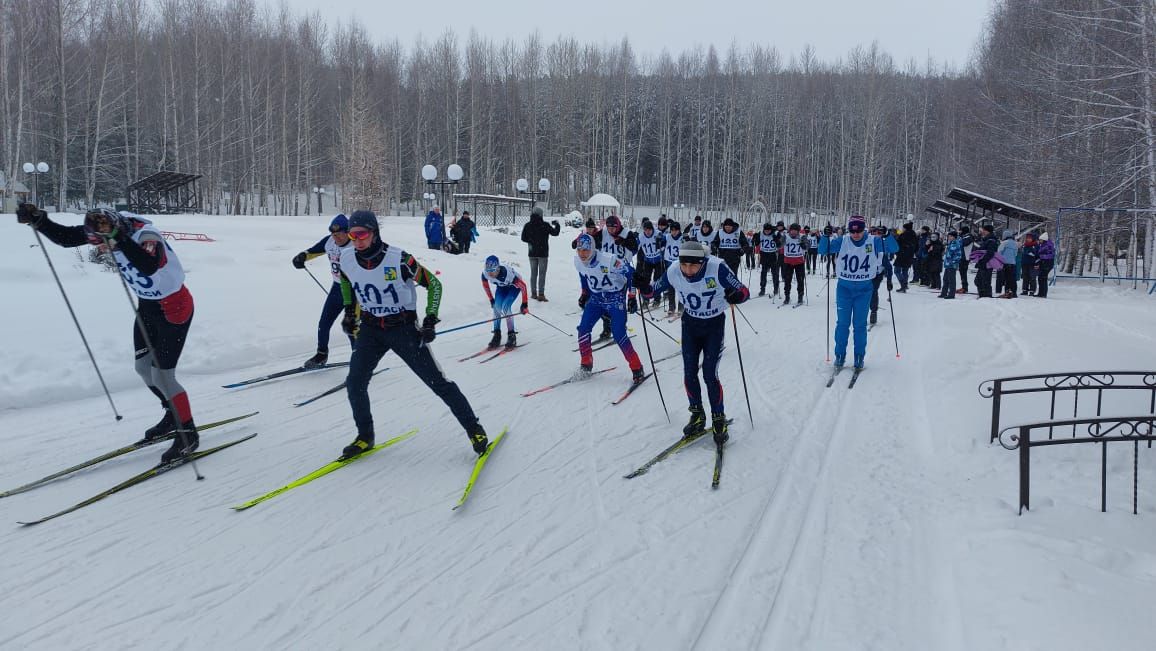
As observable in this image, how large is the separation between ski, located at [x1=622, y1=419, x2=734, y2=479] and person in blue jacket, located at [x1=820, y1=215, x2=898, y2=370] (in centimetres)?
326

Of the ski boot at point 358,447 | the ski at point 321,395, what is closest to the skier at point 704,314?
the ski boot at point 358,447

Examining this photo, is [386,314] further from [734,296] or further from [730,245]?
[730,245]

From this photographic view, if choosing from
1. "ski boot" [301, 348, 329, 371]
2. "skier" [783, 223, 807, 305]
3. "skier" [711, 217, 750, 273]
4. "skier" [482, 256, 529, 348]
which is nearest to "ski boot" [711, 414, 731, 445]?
"skier" [482, 256, 529, 348]

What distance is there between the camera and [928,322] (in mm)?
12547

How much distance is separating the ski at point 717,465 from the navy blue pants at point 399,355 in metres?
1.88

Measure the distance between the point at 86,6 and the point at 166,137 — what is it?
689 cm

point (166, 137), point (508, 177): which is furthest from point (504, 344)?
point (508, 177)

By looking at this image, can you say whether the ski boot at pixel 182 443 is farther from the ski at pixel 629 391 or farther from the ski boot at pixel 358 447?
the ski at pixel 629 391

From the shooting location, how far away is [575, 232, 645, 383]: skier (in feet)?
25.4

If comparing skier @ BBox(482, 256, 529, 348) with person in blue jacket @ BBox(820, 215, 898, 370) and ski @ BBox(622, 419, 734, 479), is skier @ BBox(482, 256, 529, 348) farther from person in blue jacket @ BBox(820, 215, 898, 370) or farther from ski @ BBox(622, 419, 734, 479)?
person in blue jacket @ BBox(820, 215, 898, 370)

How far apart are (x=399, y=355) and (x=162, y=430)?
7.61 ft

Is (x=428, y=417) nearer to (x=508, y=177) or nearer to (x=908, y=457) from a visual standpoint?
(x=908, y=457)

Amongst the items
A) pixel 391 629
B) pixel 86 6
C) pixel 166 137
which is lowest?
pixel 391 629

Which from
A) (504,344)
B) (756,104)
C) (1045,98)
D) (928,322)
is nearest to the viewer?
(504,344)
